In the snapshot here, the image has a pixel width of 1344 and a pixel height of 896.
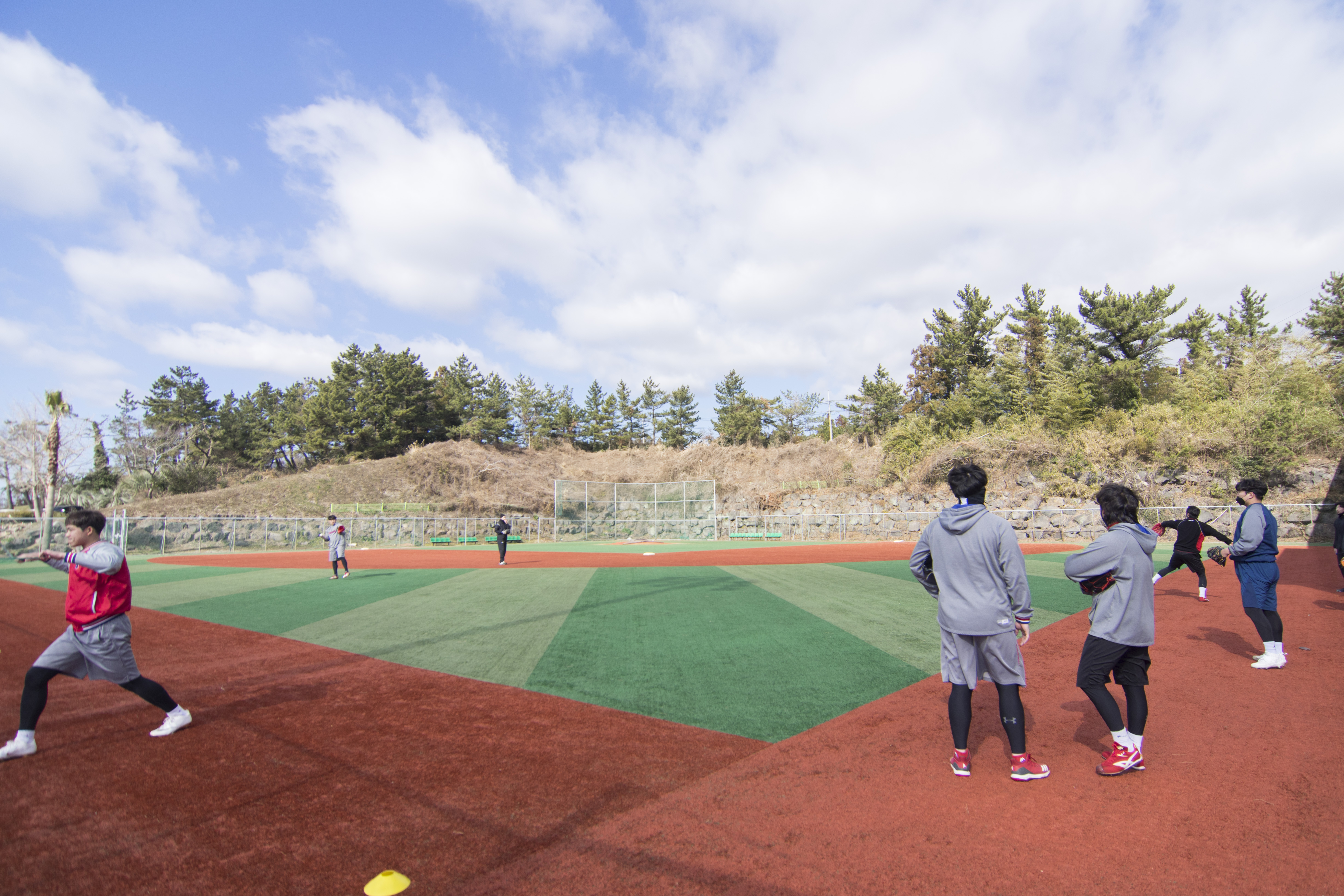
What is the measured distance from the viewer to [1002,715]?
12.3ft

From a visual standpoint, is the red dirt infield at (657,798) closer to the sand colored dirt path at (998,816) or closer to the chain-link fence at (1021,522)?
the sand colored dirt path at (998,816)

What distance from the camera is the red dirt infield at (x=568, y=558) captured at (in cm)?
1908

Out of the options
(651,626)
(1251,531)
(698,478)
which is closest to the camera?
(1251,531)

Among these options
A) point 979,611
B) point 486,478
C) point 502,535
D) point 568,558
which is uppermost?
point 486,478

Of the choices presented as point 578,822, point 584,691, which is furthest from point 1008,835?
point 584,691

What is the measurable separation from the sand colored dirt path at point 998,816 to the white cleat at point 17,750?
13.5 ft

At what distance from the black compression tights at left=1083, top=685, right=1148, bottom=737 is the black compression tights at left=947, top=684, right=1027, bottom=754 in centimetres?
50

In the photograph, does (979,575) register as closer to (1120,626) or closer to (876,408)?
(1120,626)

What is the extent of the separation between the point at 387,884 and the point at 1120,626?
4.44 metres

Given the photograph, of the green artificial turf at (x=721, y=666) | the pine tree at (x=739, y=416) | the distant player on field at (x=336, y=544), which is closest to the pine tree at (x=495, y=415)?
the pine tree at (x=739, y=416)

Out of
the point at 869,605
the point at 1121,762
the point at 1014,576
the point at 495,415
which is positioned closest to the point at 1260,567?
the point at 1121,762

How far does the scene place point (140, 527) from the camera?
2780cm

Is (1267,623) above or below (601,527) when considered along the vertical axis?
above

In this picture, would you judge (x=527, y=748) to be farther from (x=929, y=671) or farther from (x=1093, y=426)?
(x=1093, y=426)
